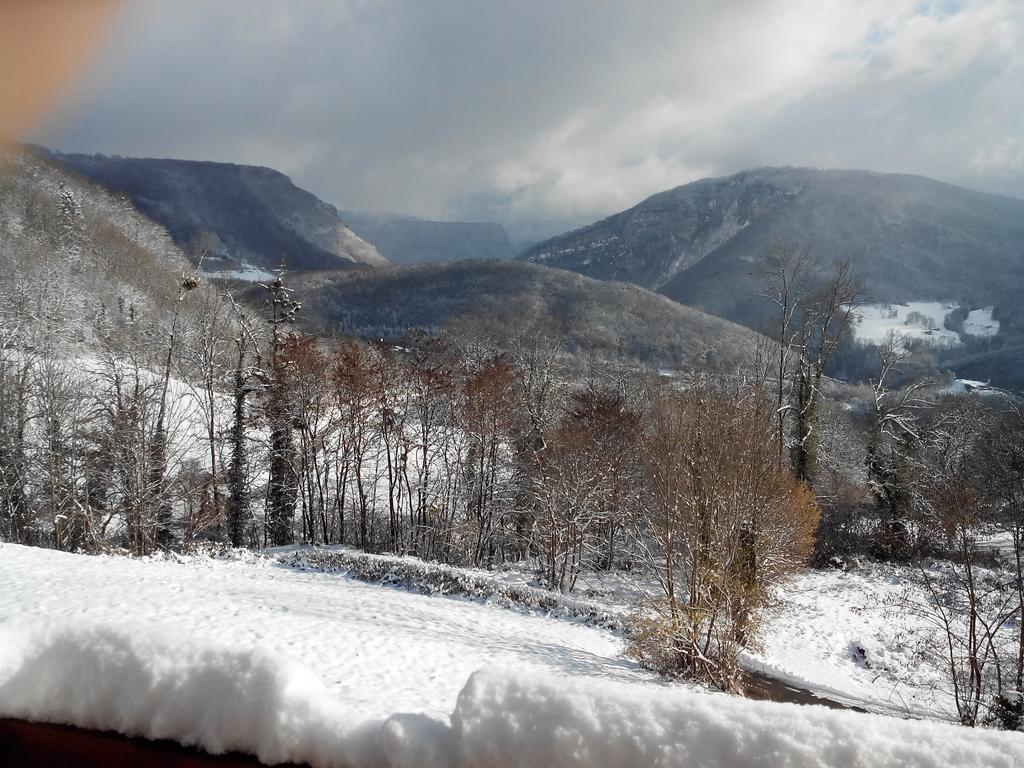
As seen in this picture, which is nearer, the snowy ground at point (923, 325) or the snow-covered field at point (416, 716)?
the snow-covered field at point (416, 716)

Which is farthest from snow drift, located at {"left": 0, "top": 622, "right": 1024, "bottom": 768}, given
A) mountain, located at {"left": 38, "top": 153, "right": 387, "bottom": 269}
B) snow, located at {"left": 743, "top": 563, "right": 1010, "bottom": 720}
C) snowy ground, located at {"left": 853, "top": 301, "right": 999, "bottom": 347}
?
snowy ground, located at {"left": 853, "top": 301, "right": 999, "bottom": 347}

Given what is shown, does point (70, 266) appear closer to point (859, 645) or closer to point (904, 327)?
point (859, 645)

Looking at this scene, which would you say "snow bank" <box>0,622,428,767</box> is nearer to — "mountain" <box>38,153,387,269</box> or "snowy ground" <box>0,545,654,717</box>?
"snowy ground" <box>0,545,654,717</box>

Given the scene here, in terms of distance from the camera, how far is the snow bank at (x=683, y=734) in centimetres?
124

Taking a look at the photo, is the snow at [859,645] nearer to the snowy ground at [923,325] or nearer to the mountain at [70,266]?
the mountain at [70,266]

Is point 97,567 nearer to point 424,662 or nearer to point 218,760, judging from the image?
point 424,662

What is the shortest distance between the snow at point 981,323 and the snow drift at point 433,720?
21172 cm

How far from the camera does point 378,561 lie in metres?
17.8

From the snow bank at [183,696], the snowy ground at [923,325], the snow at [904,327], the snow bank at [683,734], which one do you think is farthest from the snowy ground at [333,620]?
the snowy ground at [923,325]

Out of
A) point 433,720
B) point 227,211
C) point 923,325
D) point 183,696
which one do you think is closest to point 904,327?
point 923,325

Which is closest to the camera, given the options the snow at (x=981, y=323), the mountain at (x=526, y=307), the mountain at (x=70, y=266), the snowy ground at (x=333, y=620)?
the snowy ground at (x=333, y=620)

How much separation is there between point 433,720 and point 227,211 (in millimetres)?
206140

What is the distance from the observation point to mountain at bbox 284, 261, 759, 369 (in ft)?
336

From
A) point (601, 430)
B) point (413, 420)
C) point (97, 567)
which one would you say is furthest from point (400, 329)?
point (97, 567)
